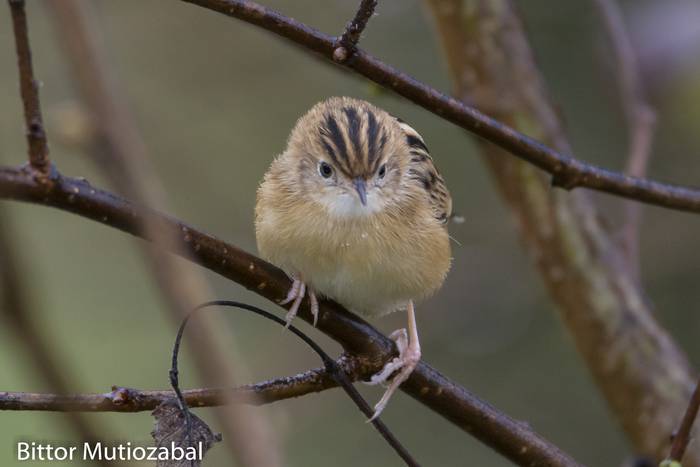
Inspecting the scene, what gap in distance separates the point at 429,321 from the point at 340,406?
1.42m

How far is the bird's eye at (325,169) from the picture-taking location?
3.86 metres

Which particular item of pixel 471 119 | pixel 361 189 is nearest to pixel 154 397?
pixel 471 119

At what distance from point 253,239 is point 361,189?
10.6ft

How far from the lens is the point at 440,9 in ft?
14.9

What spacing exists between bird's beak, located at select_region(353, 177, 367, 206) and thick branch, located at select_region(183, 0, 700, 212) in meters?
0.82

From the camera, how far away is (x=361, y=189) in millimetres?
3742

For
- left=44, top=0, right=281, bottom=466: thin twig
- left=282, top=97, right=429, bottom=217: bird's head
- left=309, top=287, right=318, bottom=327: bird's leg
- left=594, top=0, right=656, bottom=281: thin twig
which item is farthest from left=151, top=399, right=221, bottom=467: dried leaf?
left=594, top=0, right=656, bottom=281: thin twig

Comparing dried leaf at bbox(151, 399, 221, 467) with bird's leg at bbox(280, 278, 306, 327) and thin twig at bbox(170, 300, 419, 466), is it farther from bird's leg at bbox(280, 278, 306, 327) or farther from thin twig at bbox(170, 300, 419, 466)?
bird's leg at bbox(280, 278, 306, 327)

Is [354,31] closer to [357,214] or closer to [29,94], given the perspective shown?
[29,94]

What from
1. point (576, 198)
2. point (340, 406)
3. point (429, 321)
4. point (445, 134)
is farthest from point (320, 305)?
point (445, 134)

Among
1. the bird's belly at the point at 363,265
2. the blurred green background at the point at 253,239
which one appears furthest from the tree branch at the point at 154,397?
the blurred green background at the point at 253,239

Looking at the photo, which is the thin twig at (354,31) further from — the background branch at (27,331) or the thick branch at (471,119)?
the background branch at (27,331)

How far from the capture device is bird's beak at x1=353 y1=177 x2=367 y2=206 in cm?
368

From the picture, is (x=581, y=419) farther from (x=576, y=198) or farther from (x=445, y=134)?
(x=576, y=198)
